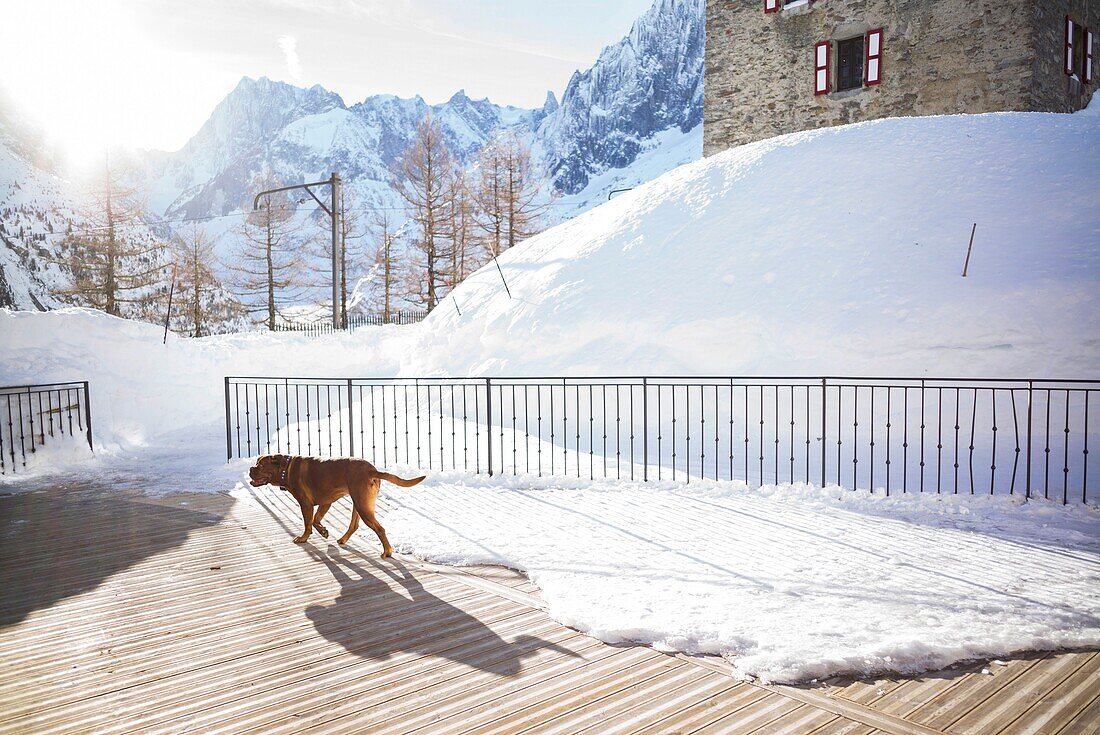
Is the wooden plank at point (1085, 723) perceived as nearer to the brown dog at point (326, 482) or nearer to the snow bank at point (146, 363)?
the brown dog at point (326, 482)

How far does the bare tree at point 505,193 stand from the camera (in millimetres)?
33188

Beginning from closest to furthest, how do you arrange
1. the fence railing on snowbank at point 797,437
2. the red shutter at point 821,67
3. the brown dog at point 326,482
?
the brown dog at point 326,482 < the fence railing on snowbank at point 797,437 < the red shutter at point 821,67

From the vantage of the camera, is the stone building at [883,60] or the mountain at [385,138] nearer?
the stone building at [883,60]

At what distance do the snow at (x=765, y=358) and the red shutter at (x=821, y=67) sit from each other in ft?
26.2

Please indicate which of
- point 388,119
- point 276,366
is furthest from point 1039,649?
point 388,119

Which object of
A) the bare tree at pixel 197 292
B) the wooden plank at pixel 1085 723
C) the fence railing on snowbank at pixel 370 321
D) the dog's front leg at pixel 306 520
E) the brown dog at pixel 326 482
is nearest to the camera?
the wooden plank at pixel 1085 723

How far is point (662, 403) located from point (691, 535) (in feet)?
19.3

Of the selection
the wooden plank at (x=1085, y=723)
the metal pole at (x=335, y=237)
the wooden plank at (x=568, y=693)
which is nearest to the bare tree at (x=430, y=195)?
the metal pole at (x=335, y=237)

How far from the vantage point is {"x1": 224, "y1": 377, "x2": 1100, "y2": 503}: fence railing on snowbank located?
927 centimetres

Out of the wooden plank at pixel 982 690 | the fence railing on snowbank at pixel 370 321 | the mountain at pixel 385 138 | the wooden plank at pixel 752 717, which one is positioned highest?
the mountain at pixel 385 138

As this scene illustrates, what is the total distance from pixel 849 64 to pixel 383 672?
89.2ft

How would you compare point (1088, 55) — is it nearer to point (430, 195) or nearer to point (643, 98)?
point (430, 195)

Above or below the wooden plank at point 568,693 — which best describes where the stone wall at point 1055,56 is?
above

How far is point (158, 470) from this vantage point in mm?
10531
